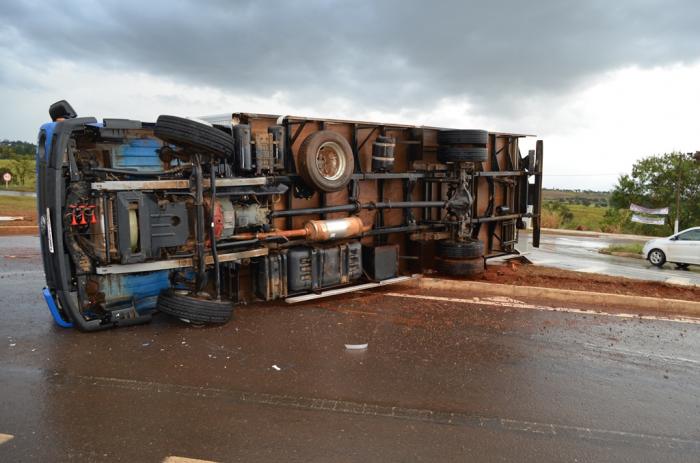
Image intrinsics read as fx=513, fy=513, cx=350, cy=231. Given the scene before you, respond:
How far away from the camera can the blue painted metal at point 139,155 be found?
6004 millimetres

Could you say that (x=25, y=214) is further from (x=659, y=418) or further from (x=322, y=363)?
(x=659, y=418)

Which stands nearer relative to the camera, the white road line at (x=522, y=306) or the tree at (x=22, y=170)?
the white road line at (x=522, y=306)

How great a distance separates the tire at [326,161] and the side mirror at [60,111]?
2.98 meters

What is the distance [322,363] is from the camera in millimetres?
5008

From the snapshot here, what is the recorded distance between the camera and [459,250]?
30.8 feet

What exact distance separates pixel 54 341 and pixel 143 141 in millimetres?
2448

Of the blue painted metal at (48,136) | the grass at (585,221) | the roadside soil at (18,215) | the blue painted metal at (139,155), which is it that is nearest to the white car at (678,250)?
the grass at (585,221)

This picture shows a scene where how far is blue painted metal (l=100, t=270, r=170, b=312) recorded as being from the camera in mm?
5950

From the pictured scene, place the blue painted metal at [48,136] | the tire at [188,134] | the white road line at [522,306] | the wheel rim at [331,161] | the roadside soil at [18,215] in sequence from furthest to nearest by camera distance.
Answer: the roadside soil at [18,215]
the wheel rim at [331,161]
the white road line at [522,306]
the tire at [188,134]
the blue painted metal at [48,136]

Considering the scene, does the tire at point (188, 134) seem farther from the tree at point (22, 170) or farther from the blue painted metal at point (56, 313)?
the tree at point (22, 170)

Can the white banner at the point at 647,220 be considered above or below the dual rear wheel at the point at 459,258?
below

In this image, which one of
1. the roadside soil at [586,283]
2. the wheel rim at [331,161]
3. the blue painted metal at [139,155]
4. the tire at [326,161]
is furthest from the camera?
the roadside soil at [586,283]

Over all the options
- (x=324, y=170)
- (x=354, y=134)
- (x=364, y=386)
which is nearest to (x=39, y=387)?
(x=364, y=386)

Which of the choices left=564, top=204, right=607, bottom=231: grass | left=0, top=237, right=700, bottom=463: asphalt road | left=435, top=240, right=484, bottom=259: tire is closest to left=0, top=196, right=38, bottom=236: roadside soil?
left=0, top=237, right=700, bottom=463: asphalt road
